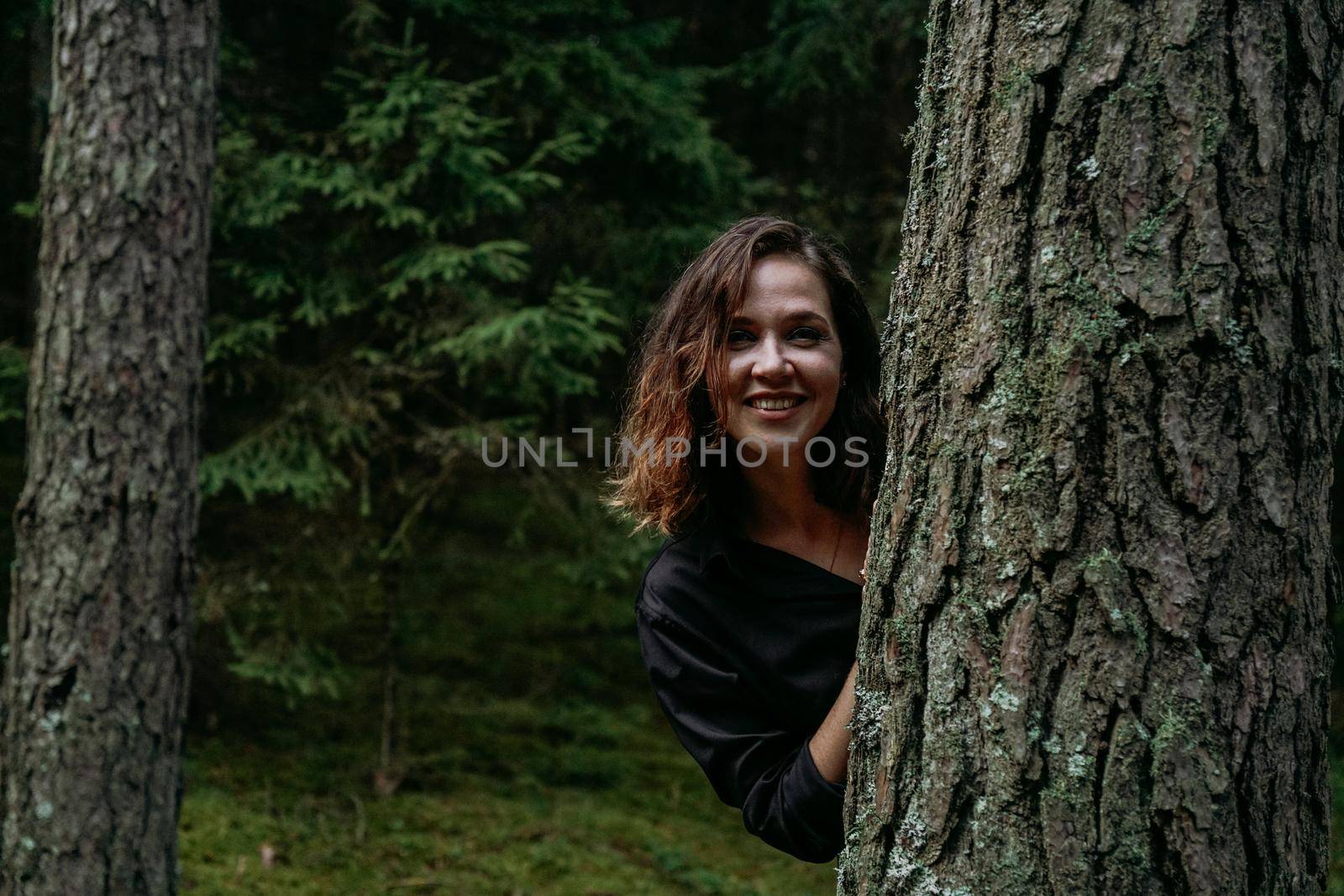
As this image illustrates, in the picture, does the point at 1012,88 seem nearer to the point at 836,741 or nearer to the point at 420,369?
the point at 836,741

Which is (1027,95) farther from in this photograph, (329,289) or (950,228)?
(329,289)

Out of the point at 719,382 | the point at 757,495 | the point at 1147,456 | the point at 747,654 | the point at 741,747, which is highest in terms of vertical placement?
the point at 719,382

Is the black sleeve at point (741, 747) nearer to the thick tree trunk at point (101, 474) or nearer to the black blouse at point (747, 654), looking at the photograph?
the black blouse at point (747, 654)

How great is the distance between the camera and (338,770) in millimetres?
5879

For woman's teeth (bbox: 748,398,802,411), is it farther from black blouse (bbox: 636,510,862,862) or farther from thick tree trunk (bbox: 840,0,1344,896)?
thick tree trunk (bbox: 840,0,1344,896)

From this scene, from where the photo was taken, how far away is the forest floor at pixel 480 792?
16.8ft

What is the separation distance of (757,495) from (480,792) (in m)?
4.54

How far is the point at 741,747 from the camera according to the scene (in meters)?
1.72

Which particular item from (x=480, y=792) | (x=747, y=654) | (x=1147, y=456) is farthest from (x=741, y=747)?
(x=480, y=792)

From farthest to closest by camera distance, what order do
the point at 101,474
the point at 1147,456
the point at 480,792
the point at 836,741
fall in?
1. the point at 480,792
2. the point at 101,474
3. the point at 836,741
4. the point at 1147,456

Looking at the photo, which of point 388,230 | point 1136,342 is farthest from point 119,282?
point 1136,342

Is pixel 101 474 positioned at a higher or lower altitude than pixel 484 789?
higher

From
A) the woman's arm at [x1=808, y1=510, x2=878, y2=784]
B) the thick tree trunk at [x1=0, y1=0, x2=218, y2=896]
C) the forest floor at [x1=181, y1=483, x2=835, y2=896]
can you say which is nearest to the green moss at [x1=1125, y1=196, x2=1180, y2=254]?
the woman's arm at [x1=808, y1=510, x2=878, y2=784]

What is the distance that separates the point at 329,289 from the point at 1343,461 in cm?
717
